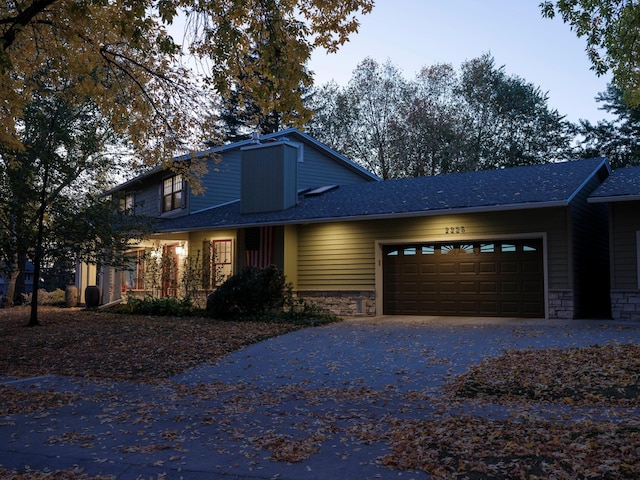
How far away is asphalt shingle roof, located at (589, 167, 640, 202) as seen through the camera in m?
13.0

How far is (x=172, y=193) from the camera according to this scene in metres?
22.6

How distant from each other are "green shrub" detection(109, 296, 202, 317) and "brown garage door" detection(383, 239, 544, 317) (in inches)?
215

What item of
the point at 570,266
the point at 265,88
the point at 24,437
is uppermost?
the point at 265,88

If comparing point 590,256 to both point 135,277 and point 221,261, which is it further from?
point 135,277

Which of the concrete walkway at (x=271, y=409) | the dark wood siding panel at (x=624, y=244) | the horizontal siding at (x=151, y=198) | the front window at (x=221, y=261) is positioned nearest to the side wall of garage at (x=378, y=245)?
the dark wood siding panel at (x=624, y=244)

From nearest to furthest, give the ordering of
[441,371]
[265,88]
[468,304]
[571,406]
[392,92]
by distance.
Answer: [571,406] < [441,371] < [265,88] < [468,304] < [392,92]

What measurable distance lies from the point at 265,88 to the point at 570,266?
822 centimetres

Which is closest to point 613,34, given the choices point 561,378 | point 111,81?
point 561,378

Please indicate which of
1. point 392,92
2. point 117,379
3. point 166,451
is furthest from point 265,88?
point 392,92

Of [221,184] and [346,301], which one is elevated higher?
[221,184]

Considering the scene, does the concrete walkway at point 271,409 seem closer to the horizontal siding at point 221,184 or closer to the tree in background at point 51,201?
the tree in background at point 51,201

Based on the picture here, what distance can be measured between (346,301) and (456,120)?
1852 cm

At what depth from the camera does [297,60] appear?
8.96 m

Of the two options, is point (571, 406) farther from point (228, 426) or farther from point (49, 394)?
point (49, 394)
